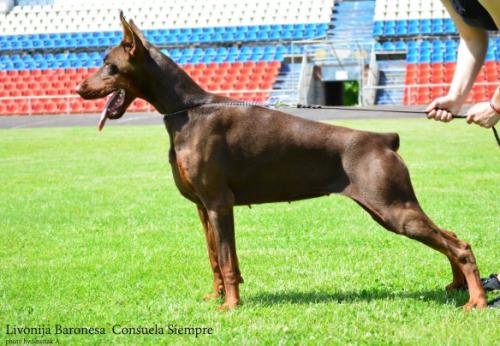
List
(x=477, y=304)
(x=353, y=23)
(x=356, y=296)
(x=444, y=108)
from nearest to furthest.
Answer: (x=444, y=108) → (x=477, y=304) → (x=356, y=296) → (x=353, y=23)

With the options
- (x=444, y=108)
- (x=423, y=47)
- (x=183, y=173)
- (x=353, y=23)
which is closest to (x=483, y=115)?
(x=444, y=108)

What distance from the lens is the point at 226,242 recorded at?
5086 mm

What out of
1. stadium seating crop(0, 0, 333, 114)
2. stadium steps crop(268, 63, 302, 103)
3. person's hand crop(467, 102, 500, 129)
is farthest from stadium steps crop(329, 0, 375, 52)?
person's hand crop(467, 102, 500, 129)

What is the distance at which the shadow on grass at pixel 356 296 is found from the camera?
5250 mm

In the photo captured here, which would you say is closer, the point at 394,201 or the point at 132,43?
the point at 394,201

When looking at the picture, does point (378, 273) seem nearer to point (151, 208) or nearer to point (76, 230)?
point (76, 230)

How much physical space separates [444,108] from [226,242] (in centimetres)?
175

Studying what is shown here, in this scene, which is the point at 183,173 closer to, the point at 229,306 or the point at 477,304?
the point at 229,306

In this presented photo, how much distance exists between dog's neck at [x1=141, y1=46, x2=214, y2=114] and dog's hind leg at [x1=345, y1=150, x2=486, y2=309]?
1.25 meters

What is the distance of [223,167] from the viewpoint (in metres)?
5.05

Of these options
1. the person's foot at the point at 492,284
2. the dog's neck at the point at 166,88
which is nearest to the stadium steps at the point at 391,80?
the person's foot at the point at 492,284

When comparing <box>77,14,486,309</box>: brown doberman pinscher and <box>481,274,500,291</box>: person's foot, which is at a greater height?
<box>77,14,486,309</box>: brown doberman pinscher

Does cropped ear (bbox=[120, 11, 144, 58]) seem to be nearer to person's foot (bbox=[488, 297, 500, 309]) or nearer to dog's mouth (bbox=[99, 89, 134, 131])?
dog's mouth (bbox=[99, 89, 134, 131])

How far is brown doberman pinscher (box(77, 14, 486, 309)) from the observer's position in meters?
4.97
